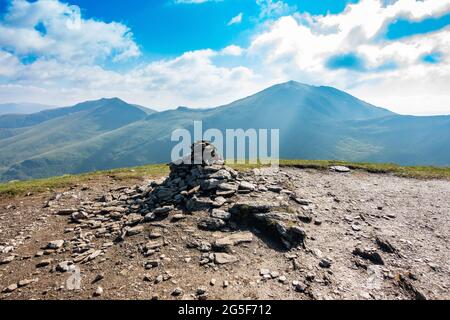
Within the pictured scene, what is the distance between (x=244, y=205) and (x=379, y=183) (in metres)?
13.4

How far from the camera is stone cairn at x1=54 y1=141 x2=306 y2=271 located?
13.7 metres

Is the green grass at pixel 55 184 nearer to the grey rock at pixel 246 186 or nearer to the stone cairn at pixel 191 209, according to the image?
the stone cairn at pixel 191 209

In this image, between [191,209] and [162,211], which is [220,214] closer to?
[191,209]

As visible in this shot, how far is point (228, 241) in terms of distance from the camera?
13.1 m

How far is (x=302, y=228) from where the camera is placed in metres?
13.6

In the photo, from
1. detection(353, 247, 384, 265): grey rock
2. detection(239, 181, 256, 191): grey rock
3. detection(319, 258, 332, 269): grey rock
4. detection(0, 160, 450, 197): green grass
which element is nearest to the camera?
detection(319, 258, 332, 269): grey rock

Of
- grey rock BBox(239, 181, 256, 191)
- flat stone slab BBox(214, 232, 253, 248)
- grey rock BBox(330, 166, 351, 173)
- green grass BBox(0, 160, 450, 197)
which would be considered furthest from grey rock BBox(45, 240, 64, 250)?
grey rock BBox(330, 166, 351, 173)

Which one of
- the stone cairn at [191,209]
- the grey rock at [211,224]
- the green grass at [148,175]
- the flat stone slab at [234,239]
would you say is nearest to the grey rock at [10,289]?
the stone cairn at [191,209]

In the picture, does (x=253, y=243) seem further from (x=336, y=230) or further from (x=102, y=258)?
(x=102, y=258)

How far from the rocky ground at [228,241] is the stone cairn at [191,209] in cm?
7

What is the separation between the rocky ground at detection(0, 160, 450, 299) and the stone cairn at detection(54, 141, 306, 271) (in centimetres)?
7

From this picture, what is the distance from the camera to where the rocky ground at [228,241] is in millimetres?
10641

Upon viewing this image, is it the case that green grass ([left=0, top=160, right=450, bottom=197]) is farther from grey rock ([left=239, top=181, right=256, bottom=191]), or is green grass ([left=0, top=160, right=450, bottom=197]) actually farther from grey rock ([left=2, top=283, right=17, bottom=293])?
grey rock ([left=2, top=283, right=17, bottom=293])
